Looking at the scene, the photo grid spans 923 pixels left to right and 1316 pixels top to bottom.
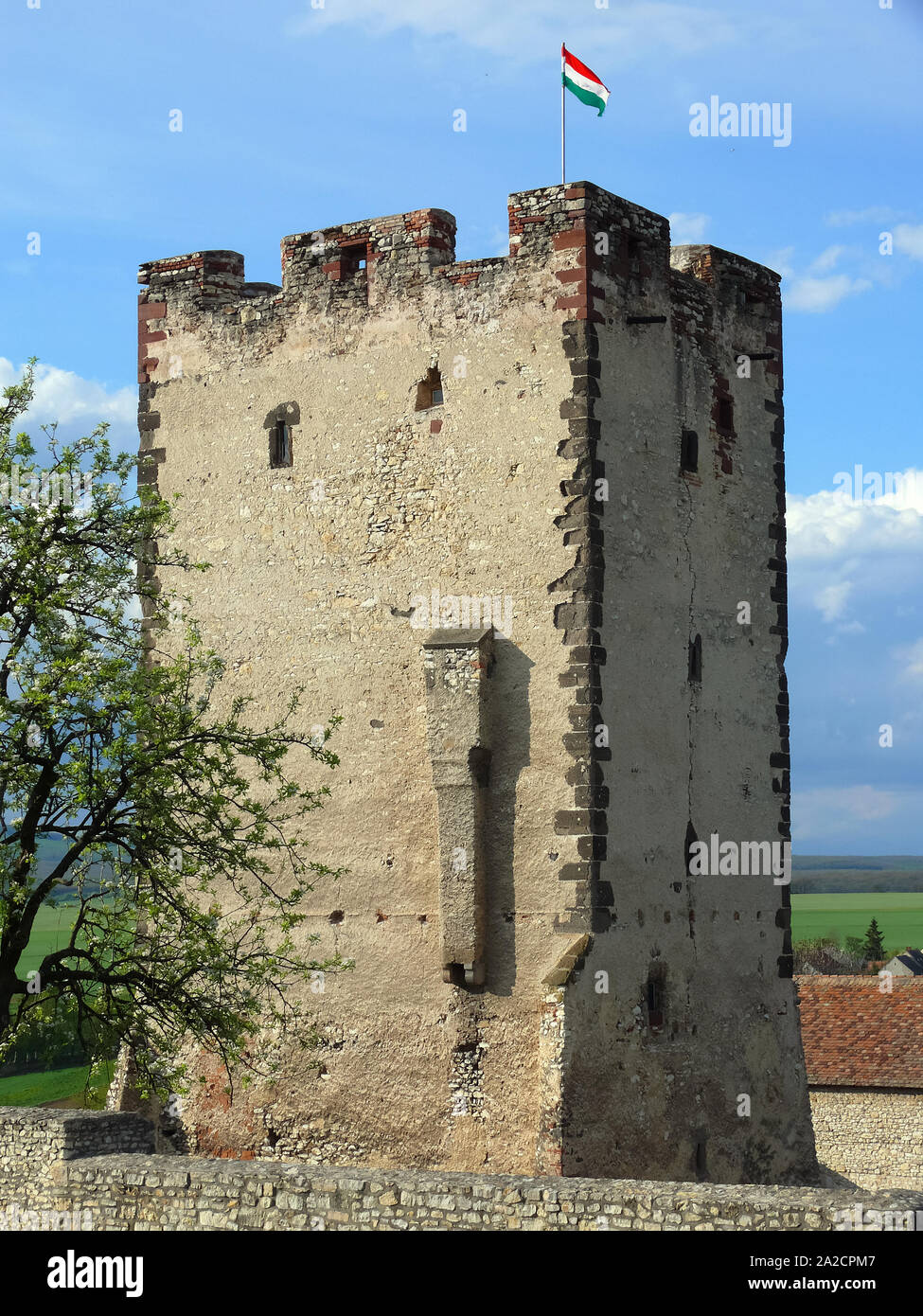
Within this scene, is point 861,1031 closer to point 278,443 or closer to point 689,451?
point 689,451

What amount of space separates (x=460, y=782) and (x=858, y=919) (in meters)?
135

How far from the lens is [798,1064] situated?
21578mm

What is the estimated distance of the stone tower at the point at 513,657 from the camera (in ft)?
59.9

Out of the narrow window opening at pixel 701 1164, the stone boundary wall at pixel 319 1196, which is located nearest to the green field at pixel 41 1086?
the narrow window opening at pixel 701 1164

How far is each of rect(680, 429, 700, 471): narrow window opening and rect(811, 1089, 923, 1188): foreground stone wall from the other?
1930cm

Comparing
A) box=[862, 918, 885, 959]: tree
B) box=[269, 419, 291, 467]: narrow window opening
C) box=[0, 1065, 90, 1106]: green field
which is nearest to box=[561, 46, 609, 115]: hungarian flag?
box=[269, 419, 291, 467]: narrow window opening

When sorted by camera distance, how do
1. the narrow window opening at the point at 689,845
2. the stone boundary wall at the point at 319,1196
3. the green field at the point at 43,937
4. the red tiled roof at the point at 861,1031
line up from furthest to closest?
the green field at the point at 43,937, the red tiled roof at the point at 861,1031, the narrow window opening at the point at 689,845, the stone boundary wall at the point at 319,1196

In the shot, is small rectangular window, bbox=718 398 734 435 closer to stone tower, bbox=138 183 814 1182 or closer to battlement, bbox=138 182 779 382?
stone tower, bbox=138 183 814 1182

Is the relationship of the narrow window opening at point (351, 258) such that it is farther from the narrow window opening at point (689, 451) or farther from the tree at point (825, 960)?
the tree at point (825, 960)

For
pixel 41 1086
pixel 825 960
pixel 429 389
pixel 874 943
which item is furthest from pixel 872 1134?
pixel 825 960

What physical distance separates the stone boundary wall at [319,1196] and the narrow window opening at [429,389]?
320 inches

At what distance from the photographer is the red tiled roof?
35812 millimetres

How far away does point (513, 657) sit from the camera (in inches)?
734
